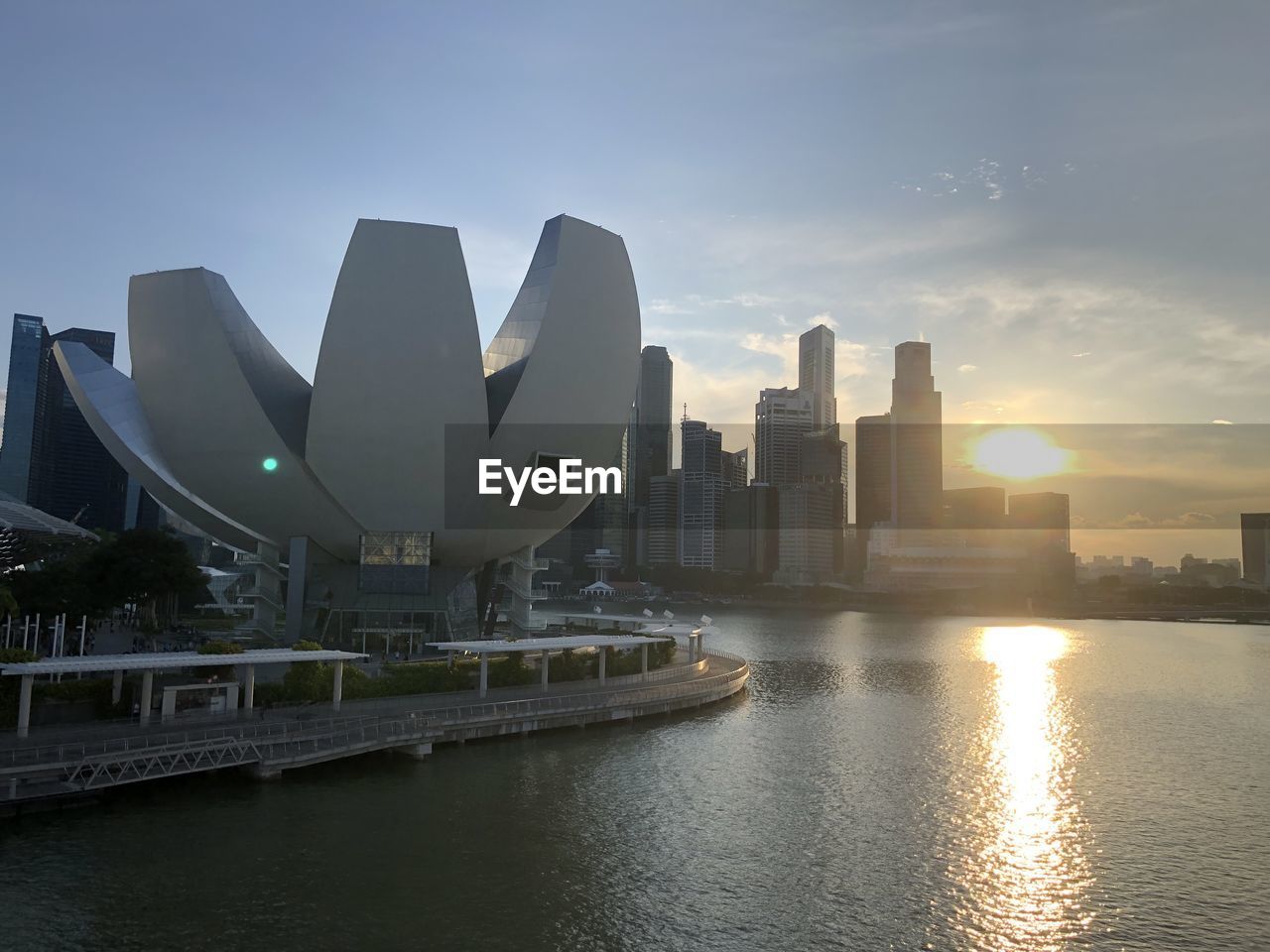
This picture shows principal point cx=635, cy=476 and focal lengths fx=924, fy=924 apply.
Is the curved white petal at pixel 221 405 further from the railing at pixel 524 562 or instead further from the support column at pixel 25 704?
the support column at pixel 25 704

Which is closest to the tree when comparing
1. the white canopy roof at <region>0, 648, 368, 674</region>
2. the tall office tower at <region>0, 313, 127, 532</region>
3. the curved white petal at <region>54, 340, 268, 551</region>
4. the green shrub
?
the curved white petal at <region>54, 340, 268, 551</region>

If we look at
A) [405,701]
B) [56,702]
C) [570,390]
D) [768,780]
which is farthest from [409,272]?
[768,780]

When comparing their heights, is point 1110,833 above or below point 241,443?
below

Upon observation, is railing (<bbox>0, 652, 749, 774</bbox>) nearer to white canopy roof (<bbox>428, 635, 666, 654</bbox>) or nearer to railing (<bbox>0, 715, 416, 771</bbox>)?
railing (<bbox>0, 715, 416, 771</bbox>)

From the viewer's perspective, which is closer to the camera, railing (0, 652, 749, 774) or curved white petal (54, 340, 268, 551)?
railing (0, 652, 749, 774)

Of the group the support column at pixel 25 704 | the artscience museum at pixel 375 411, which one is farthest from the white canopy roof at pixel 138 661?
the artscience museum at pixel 375 411

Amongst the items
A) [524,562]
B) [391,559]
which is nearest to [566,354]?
[391,559]

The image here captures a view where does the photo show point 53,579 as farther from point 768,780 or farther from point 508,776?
point 768,780
